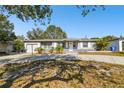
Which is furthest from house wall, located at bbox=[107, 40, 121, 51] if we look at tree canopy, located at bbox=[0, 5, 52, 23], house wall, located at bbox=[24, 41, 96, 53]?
tree canopy, located at bbox=[0, 5, 52, 23]

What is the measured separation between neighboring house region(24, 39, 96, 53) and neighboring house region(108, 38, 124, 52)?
2944 mm

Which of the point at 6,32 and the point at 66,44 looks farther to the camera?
the point at 66,44

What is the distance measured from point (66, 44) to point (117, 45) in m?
8.82

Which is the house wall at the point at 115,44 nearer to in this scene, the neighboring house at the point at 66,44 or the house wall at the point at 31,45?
the neighboring house at the point at 66,44

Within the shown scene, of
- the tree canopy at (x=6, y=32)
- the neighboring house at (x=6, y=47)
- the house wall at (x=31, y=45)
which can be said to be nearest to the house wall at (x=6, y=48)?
the neighboring house at (x=6, y=47)

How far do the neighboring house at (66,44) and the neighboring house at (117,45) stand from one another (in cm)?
294

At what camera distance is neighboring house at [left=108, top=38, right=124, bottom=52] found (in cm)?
3516

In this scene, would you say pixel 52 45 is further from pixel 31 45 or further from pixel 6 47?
pixel 6 47

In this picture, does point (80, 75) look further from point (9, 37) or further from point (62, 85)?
point (9, 37)

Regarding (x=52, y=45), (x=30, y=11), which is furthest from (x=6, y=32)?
(x=30, y=11)

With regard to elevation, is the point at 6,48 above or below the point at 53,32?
below

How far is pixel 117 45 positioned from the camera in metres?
36.0

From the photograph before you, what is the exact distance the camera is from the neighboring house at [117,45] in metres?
35.2
